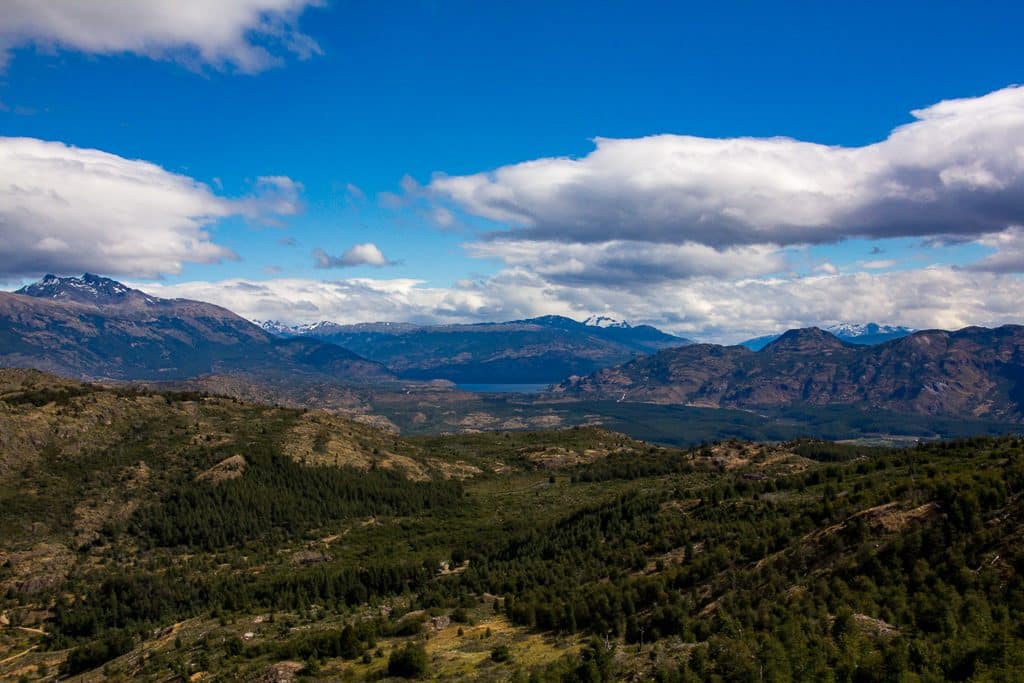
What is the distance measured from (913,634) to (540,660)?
40591 millimetres

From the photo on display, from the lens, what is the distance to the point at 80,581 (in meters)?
192

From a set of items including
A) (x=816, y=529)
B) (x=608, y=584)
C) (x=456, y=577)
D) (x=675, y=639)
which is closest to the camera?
(x=675, y=639)

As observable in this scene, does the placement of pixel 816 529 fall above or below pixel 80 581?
above

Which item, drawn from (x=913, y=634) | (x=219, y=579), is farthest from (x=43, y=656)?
(x=913, y=634)

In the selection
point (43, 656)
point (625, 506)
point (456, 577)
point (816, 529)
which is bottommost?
point (43, 656)

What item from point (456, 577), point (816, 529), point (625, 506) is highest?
point (816, 529)

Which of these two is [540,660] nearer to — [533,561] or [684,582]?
[684,582]

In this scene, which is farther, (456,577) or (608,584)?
(456,577)

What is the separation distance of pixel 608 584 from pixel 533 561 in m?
47.0

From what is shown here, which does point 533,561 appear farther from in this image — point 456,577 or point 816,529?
point 816,529

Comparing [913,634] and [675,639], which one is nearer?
[913,634]

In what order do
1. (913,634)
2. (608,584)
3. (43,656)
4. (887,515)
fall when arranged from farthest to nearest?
(43,656) → (608,584) → (887,515) → (913,634)

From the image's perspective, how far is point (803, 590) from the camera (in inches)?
3169

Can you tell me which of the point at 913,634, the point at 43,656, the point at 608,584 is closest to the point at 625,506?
the point at 608,584
